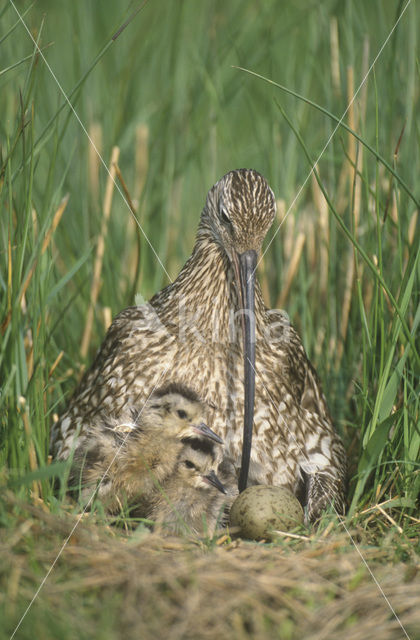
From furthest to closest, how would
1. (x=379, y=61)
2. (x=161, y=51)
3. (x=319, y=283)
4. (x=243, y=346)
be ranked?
(x=161, y=51) → (x=319, y=283) → (x=379, y=61) → (x=243, y=346)

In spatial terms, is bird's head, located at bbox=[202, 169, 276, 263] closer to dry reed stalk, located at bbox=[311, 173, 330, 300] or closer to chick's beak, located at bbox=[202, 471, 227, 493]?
chick's beak, located at bbox=[202, 471, 227, 493]

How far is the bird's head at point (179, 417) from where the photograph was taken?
3578mm

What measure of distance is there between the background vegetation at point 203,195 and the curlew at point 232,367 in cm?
20

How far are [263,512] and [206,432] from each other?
0.44m

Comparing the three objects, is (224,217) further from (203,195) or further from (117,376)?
(203,195)

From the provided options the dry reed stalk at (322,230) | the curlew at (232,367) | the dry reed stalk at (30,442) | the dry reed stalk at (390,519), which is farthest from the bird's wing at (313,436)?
the dry reed stalk at (30,442)

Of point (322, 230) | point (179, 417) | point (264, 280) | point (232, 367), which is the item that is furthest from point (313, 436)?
point (264, 280)

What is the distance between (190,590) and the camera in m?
2.60

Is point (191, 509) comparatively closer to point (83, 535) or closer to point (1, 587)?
point (83, 535)

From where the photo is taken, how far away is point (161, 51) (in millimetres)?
6039

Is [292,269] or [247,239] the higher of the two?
[247,239]

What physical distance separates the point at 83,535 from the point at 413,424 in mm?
1532

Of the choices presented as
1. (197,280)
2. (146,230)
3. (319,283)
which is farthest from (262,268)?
(197,280)

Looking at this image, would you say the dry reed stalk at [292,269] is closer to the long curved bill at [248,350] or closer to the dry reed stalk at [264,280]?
the dry reed stalk at [264,280]
